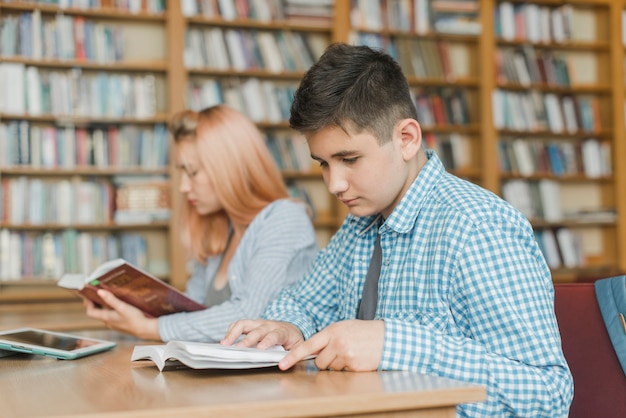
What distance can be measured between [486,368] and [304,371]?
0.87ft

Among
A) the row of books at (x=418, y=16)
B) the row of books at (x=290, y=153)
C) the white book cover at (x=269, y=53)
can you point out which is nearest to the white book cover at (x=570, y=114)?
the row of books at (x=418, y=16)

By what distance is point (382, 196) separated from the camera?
1364 millimetres

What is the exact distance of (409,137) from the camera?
54.9 inches

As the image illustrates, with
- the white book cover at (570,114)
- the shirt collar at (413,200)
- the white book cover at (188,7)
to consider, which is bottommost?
the shirt collar at (413,200)

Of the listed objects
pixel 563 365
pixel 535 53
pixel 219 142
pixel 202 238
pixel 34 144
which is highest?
pixel 535 53

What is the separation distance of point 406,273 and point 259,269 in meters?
0.73

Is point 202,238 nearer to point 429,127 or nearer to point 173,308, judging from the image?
point 173,308

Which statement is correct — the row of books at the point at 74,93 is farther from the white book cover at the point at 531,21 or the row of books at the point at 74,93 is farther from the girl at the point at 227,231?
the white book cover at the point at 531,21

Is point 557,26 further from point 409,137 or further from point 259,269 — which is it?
point 409,137

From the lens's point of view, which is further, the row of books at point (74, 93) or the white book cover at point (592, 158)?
the white book cover at point (592, 158)

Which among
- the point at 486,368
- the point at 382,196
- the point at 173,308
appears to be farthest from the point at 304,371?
the point at 173,308

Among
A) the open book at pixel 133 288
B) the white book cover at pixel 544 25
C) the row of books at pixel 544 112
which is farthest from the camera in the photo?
the white book cover at pixel 544 25

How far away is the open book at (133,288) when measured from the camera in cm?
184

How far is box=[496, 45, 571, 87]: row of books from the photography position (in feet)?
16.3
